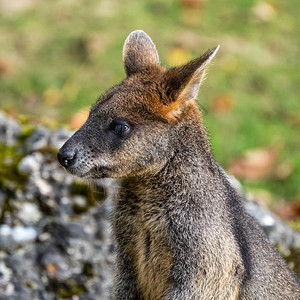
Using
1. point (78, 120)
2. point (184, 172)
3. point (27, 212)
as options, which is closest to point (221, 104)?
point (78, 120)

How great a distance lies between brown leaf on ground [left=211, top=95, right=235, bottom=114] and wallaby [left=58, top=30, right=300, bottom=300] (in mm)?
4078

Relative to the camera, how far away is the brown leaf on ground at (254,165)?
7.06 meters

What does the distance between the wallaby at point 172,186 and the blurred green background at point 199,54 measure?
9.74 feet

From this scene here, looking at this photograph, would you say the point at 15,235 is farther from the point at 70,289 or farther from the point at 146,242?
the point at 146,242

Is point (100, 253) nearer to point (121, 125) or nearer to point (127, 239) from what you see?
point (127, 239)

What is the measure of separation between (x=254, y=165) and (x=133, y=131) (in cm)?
372

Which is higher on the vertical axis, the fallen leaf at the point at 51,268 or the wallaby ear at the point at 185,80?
the wallaby ear at the point at 185,80

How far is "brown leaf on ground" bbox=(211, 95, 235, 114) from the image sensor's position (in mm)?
7915

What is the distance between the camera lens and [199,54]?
27.8 feet

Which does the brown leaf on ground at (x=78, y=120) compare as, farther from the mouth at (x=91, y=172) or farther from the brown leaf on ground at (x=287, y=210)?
the mouth at (x=91, y=172)

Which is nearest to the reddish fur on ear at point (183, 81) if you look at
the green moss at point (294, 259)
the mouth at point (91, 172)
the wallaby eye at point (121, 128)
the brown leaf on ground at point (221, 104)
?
the wallaby eye at point (121, 128)

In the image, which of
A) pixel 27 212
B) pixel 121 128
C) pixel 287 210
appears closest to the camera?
pixel 121 128

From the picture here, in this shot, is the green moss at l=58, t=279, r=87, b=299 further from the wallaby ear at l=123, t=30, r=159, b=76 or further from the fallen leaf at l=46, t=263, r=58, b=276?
the wallaby ear at l=123, t=30, r=159, b=76

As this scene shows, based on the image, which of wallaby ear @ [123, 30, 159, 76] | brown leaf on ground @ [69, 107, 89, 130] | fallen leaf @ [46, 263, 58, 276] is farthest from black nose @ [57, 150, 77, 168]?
brown leaf on ground @ [69, 107, 89, 130]
